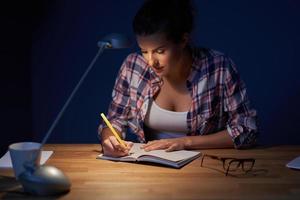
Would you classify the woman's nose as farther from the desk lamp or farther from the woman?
the desk lamp

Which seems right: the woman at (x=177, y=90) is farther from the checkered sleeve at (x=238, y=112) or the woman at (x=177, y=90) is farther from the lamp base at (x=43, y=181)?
the lamp base at (x=43, y=181)

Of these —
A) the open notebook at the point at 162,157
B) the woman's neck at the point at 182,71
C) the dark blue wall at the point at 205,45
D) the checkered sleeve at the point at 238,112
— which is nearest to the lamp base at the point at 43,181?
the open notebook at the point at 162,157

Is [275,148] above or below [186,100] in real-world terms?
below

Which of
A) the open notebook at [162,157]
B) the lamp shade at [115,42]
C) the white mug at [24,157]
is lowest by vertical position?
the open notebook at [162,157]

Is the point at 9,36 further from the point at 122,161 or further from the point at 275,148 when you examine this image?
the point at 275,148

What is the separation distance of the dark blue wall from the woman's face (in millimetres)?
927

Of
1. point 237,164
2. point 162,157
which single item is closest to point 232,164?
point 237,164

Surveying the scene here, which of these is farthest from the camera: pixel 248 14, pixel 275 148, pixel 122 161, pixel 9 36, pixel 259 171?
pixel 248 14

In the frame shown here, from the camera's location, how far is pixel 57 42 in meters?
3.04

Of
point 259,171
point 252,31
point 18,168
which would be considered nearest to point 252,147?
point 259,171

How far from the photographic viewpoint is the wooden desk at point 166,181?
4.57 feet

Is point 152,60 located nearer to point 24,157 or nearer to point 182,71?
point 182,71

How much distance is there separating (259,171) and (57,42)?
5.87ft

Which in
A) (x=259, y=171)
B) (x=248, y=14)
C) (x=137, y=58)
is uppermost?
(x=248, y=14)
